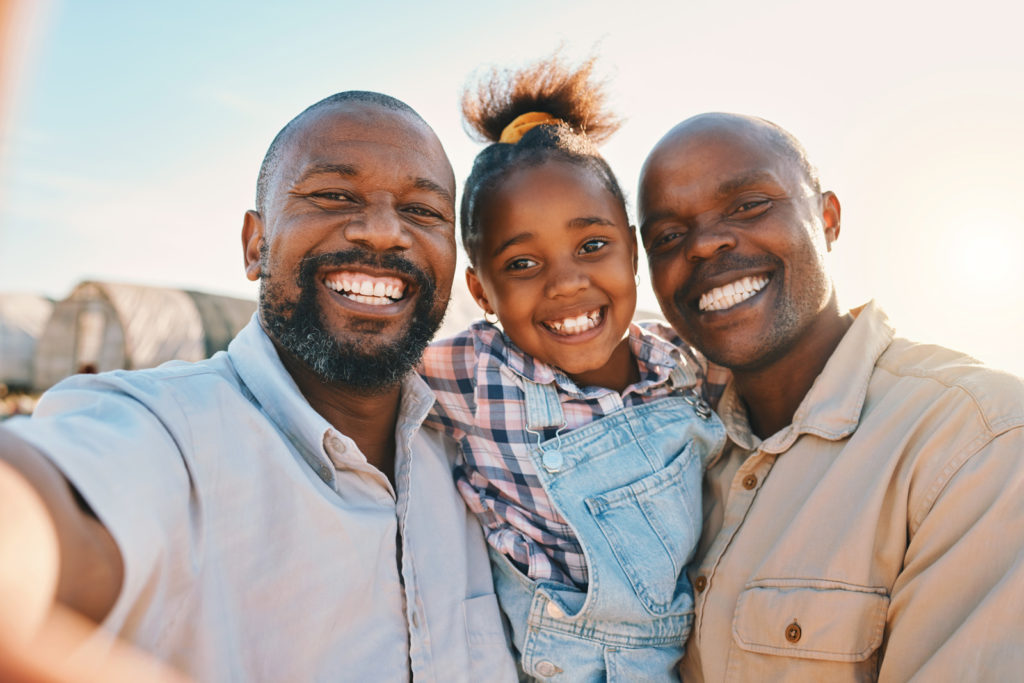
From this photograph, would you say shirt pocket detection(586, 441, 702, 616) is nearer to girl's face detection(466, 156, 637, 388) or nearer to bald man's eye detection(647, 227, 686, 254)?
girl's face detection(466, 156, 637, 388)

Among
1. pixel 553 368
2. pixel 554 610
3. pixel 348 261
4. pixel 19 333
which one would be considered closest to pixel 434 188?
pixel 348 261

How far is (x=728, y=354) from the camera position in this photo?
270cm

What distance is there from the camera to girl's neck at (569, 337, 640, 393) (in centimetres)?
287

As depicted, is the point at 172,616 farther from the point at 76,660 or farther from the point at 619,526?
the point at 619,526

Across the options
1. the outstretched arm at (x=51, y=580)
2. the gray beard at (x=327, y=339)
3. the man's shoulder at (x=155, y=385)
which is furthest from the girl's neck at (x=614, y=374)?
the outstretched arm at (x=51, y=580)

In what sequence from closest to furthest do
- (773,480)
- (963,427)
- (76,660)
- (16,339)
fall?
(76,660)
(963,427)
(773,480)
(16,339)

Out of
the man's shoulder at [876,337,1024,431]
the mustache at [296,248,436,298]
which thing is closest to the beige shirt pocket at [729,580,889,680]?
the man's shoulder at [876,337,1024,431]

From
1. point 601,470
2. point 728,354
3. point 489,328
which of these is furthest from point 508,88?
point 601,470

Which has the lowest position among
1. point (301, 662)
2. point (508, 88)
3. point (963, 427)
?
point (301, 662)

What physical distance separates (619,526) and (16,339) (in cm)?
1840

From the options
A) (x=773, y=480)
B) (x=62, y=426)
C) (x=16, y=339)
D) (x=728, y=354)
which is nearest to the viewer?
(x=62, y=426)

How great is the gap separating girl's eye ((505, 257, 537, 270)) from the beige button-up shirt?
45.8 inches

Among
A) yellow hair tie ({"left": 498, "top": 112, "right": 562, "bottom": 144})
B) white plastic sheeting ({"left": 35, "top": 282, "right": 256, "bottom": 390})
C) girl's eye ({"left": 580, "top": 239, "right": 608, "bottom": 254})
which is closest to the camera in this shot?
girl's eye ({"left": 580, "top": 239, "right": 608, "bottom": 254})

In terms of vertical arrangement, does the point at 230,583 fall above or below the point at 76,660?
below
